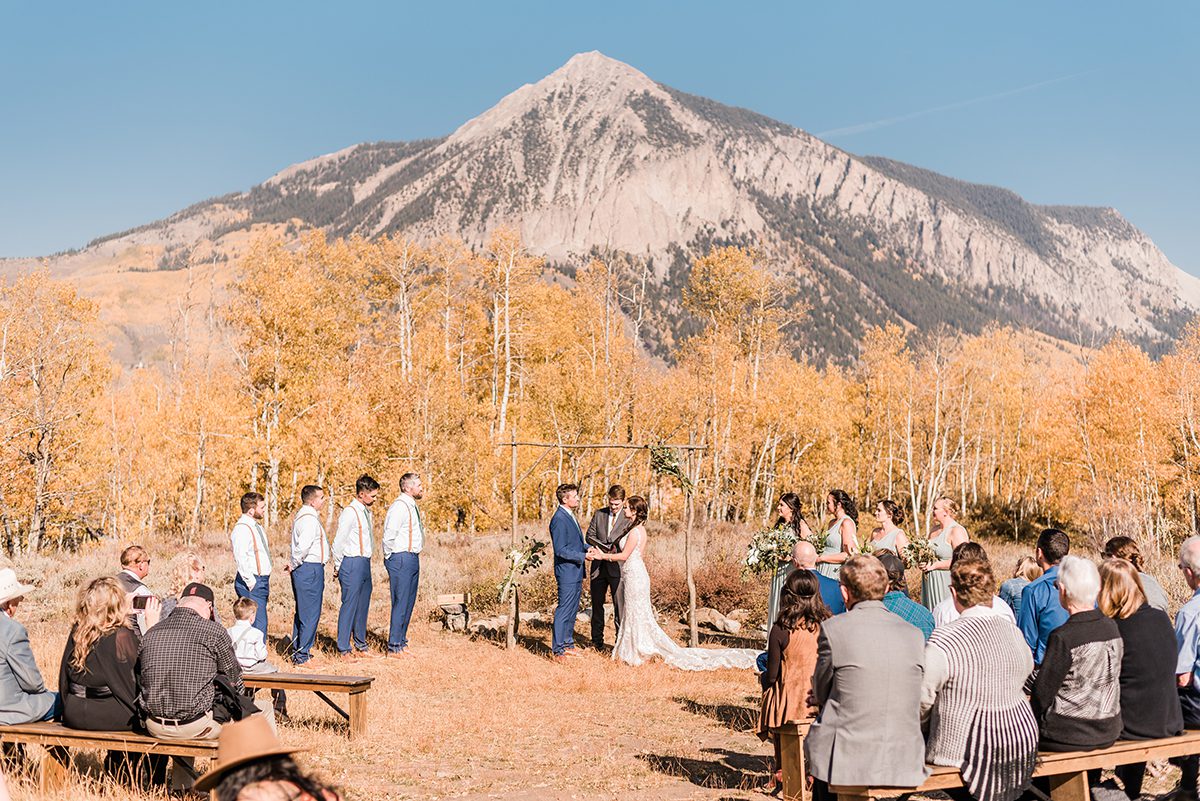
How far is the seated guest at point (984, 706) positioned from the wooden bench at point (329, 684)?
14.1 ft

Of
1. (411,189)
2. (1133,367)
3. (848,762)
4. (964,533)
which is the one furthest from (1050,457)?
(411,189)

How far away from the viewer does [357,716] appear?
7.12 m

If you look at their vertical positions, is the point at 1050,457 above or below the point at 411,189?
below

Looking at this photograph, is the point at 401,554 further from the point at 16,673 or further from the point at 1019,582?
the point at 1019,582

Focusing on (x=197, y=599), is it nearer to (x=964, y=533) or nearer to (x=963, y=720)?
(x=963, y=720)

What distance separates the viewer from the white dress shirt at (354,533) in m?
10.2

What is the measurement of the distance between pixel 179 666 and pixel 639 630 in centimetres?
638

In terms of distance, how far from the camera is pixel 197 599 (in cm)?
555

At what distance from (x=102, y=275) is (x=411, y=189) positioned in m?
62.4

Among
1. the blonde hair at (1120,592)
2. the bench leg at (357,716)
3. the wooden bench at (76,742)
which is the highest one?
the blonde hair at (1120,592)

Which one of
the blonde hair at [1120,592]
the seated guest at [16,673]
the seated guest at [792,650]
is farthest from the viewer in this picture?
the seated guest at [792,650]

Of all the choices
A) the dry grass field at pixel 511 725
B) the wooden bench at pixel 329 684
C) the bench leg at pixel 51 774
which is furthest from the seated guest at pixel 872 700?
the bench leg at pixel 51 774

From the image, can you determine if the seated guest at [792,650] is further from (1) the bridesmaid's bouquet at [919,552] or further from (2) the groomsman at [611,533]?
(2) the groomsman at [611,533]

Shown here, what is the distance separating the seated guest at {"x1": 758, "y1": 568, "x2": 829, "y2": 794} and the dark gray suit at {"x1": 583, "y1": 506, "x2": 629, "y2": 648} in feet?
17.5
